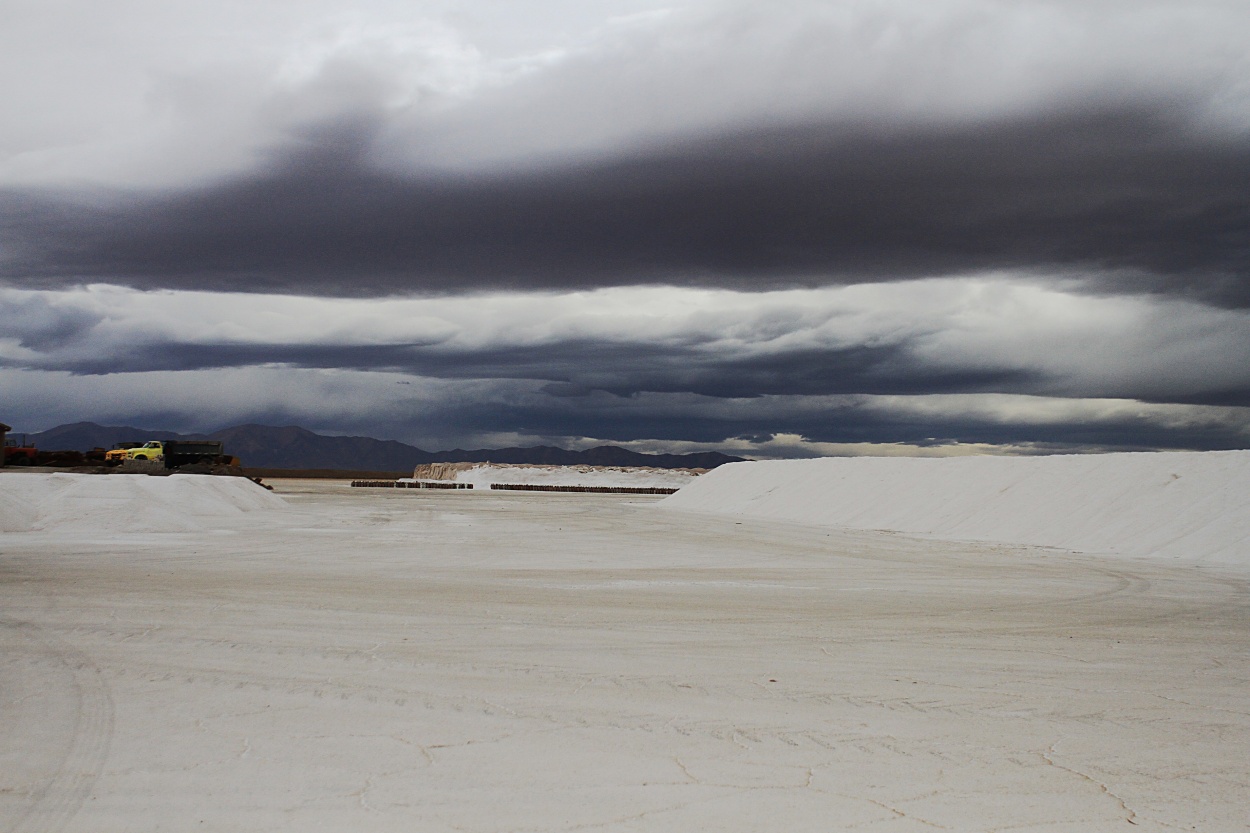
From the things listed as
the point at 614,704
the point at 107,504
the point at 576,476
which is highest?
the point at 107,504

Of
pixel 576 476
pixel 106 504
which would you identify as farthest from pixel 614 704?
pixel 576 476

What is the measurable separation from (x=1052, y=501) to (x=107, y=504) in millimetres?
27937

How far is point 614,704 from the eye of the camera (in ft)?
25.0

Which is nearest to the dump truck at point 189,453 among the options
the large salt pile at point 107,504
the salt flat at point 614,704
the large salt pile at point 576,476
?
the large salt pile at point 107,504

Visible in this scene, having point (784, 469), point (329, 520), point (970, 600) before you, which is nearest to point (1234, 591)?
point (970, 600)

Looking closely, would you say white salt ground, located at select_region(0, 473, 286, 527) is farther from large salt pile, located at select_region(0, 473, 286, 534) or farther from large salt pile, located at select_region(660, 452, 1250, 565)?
large salt pile, located at select_region(660, 452, 1250, 565)

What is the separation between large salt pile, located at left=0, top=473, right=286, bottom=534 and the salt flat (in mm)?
11509

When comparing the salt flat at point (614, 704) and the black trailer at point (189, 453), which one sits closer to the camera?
the salt flat at point (614, 704)

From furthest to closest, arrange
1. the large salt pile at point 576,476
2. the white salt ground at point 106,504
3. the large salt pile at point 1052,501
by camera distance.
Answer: the large salt pile at point 576,476, the white salt ground at point 106,504, the large salt pile at point 1052,501

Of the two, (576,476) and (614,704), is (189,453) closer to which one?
(614,704)

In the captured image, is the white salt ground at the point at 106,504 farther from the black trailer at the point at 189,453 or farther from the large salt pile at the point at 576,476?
the large salt pile at the point at 576,476

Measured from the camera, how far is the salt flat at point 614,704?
17.6 feet

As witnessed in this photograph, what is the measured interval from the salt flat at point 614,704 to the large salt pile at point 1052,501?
27.6 feet

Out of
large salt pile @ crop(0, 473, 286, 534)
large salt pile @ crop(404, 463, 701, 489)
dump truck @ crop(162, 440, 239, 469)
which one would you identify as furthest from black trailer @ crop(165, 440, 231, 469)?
large salt pile @ crop(404, 463, 701, 489)
